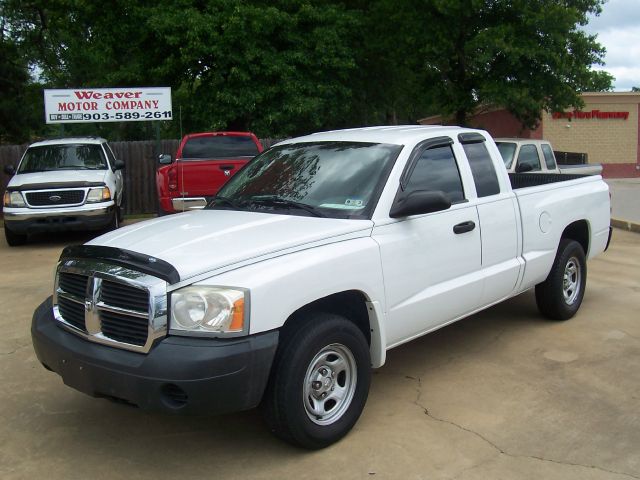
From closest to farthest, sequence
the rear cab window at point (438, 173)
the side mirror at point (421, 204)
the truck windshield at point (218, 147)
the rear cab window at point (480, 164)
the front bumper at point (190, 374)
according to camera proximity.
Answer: the front bumper at point (190, 374) → the side mirror at point (421, 204) → the rear cab window at point (438, 173) → the rear cab window at point (480, 164) → the truck windshield at point (218, 147)

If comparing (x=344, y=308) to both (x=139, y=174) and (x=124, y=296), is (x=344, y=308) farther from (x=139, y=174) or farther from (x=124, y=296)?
(x=139, y=174)

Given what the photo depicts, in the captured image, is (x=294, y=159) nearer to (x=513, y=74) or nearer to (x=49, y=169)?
(x=49, y=169)

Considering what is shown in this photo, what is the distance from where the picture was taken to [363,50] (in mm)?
21703

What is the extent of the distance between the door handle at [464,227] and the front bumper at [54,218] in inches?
310

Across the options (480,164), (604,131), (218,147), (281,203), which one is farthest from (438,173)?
(604,131)

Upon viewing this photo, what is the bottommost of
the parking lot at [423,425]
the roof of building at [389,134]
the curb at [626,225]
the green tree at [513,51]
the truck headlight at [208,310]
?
the parking lot at [423,425]

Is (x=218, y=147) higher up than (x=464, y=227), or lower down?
higher up

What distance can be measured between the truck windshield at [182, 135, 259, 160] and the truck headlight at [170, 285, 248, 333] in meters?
8.66

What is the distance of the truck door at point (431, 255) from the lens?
163 inches

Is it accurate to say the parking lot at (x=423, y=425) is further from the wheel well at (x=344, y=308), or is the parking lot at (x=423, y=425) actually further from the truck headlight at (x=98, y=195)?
the truck headlight at (x=98, y=195)

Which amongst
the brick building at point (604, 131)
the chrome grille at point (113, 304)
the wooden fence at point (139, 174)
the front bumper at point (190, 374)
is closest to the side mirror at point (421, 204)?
the front bumper at point (190, 374)

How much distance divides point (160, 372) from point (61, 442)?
1.22 m

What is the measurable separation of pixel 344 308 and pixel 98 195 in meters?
8.21

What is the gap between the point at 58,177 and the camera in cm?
1117
